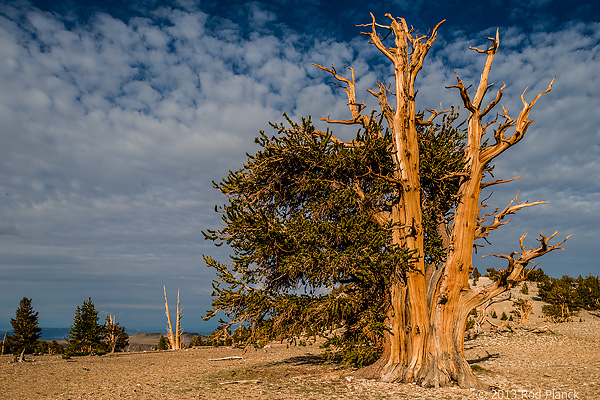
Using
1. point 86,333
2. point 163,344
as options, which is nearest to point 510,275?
point 86,333

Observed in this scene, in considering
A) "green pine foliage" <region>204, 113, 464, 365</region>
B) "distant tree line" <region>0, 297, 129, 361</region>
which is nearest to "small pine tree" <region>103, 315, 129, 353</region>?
"distant tree line" <region>0, 297, 129, 361</region>

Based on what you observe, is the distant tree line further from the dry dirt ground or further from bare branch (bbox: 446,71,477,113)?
bare branch (bbox: 446,71,477,113)

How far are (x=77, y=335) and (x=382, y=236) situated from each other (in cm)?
2439

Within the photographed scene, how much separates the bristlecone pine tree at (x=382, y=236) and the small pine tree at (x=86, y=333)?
19507 millimetres

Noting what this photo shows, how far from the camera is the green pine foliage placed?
33.7 feet

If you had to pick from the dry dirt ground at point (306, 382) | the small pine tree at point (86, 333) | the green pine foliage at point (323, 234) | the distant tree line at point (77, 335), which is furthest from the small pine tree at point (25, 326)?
the green pine foliage at point (323, 234)

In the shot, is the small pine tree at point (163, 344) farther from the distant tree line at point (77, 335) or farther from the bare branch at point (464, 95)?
the bare branch at point (464, 95)

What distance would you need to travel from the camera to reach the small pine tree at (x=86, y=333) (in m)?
25.2

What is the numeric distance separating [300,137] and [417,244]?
4818 mm

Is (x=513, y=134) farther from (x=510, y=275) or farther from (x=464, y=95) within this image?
(x=510, y=275)

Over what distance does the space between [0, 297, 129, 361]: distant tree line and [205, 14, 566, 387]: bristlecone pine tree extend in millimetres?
14229

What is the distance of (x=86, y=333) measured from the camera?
25766 millimetres

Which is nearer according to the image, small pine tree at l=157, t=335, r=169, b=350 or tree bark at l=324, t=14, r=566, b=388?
tree bark at l=324, t=14, r=566, b=388

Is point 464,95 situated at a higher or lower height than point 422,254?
higher
